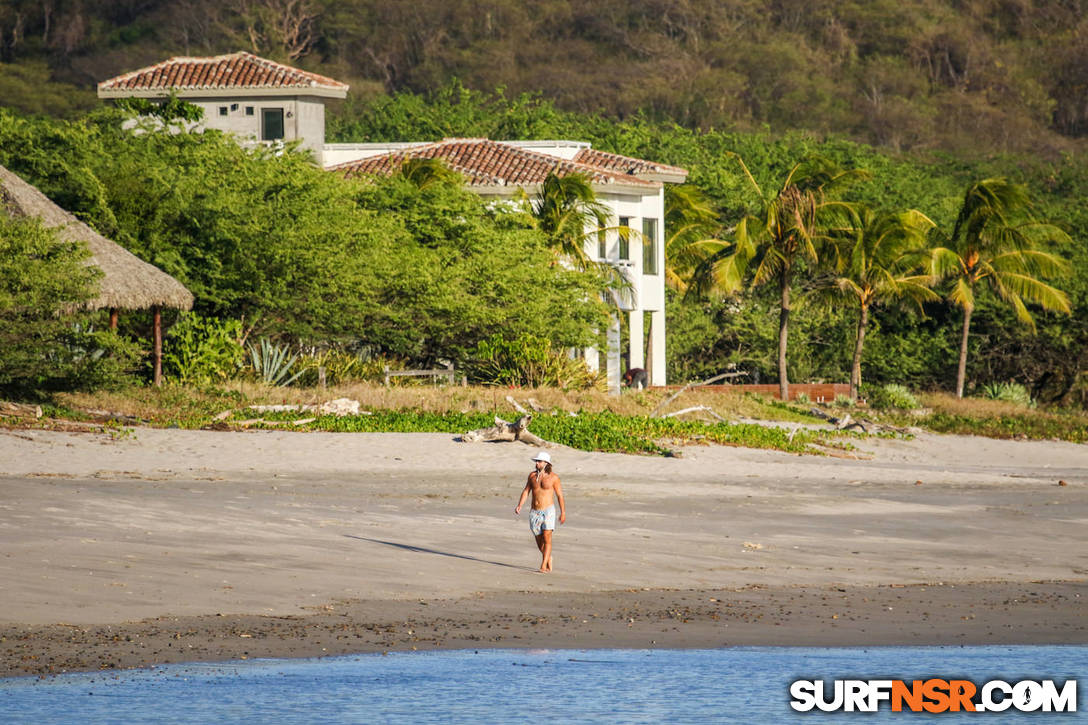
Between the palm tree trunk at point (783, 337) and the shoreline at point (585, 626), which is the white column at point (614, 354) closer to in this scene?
the palm tree trunk at point (783, 337)

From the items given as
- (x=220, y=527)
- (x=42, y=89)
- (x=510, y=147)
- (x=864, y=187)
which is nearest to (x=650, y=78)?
(x=42, y=89)

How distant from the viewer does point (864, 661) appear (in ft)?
40.0

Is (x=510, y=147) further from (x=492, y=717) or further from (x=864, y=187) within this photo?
(x=492, y=717)

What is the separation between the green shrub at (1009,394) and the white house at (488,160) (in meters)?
8.92

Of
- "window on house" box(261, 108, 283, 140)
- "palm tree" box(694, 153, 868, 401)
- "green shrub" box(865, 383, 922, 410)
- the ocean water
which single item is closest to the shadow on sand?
the ocean water

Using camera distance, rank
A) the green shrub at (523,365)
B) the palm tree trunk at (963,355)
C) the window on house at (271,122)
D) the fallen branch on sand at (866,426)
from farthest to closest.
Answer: the window on house at (271,122), the palm tree trunk at (963,355), the green shrub at (523,365), the fallen branch on sand at (866,426)

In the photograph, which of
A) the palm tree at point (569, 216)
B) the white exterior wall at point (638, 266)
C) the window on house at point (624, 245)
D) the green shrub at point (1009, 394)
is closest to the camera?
the palm tree at point (569, 216)

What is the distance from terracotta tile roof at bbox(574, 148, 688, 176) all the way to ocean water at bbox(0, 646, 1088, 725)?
3227cm

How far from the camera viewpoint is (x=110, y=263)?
27688 mm

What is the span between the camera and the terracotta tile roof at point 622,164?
44.1 metres

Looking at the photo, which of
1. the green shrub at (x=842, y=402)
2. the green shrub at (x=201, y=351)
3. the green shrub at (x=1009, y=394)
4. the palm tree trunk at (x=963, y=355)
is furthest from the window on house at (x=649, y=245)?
the green shrub at (x=201, y=351)

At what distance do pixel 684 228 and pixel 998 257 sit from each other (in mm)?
8407

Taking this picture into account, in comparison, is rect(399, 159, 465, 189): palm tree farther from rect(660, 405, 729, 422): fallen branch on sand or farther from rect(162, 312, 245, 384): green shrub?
rect(162, 312, 245, 384): green shrub

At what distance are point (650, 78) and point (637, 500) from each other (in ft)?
258
